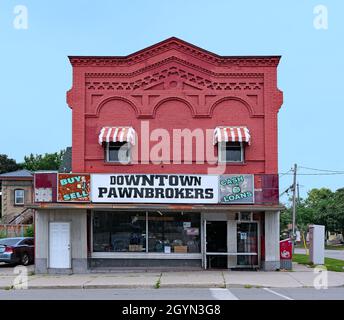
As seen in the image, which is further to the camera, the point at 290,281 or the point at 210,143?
the point at 210,143

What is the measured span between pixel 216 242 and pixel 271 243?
90.0 inches

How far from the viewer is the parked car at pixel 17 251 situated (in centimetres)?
2691

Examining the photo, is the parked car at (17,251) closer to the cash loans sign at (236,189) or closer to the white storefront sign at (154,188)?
the white storefront sign at (154,188)

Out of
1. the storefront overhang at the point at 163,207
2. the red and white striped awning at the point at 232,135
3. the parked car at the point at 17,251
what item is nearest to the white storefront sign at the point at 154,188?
the storefront overhang at the point at 163,207

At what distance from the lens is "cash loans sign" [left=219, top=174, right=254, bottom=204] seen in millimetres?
22750

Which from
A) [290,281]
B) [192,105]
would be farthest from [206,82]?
[290,281]

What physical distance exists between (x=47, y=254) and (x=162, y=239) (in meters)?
4.79

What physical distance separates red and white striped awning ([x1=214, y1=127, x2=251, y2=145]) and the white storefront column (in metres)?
3.28

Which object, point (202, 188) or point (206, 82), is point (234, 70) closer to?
point (206, 82)

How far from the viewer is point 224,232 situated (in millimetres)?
23672

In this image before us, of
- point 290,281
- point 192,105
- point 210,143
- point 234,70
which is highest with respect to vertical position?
point 234,70

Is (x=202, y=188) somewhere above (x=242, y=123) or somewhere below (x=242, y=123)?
below

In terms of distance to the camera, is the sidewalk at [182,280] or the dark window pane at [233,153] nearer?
the sidewalk at [182,280]

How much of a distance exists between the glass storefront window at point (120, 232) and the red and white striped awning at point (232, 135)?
452 cm
